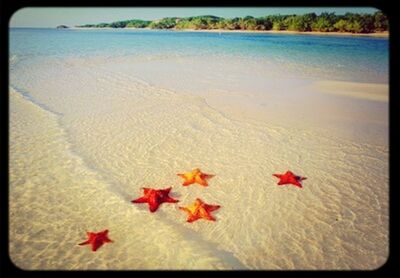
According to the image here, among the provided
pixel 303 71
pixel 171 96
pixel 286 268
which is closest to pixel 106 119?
pixel 171 96

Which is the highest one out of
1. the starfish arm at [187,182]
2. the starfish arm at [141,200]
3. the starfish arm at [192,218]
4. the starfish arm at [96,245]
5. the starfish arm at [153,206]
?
the starfish arm at [187,182]

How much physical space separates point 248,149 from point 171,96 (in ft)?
13.6

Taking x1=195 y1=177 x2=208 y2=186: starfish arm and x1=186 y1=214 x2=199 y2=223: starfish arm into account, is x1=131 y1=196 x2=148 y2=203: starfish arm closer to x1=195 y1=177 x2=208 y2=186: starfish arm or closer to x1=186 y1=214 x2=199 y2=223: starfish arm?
x1=186 y1=214 x2=199 y2=223: starfish arm

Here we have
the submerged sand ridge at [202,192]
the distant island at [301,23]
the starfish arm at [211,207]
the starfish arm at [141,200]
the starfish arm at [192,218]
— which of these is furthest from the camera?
the distant island at [301,23]

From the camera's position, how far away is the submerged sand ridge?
3457 mm

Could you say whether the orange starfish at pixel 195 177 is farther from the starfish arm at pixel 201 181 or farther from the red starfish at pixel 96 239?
the red starfish at pixel 96 239

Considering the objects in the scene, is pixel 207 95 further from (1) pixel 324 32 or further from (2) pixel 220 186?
(1) pixel 324 32

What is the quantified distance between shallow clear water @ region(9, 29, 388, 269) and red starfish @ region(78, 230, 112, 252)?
9cm

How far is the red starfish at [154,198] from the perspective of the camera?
13.8 ft

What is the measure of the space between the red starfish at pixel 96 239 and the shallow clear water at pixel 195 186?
87mm

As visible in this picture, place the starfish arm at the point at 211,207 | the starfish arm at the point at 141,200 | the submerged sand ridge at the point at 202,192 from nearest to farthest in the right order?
the submerged sand ridge at the point at 202,192
the starfish arm at the point at 211,207
the starfish arm at the point at 141,200

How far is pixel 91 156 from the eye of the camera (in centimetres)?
556

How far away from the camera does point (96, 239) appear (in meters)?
3.54

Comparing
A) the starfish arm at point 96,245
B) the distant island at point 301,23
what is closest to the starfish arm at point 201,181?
the starfish arm at point 96,245
